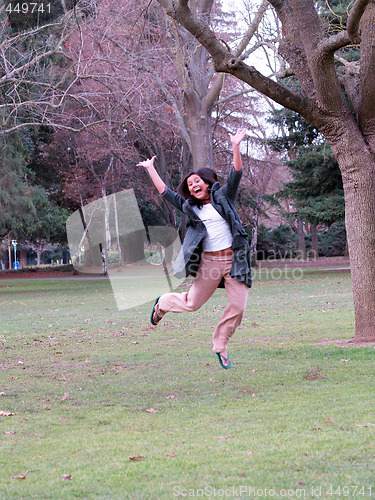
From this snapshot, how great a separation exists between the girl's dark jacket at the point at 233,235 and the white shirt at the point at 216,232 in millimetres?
61

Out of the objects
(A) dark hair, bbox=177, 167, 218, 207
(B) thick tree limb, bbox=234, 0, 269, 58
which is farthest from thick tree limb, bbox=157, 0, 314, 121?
(B) thick tree limb, bbox=234, 0, 269, 58

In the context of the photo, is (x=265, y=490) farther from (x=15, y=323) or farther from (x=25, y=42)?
(x=25, y=42)

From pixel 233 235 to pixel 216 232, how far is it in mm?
223

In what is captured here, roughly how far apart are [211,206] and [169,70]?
18.2 metres

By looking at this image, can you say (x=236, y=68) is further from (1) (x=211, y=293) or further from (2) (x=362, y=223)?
(1) (x=211, y=293)

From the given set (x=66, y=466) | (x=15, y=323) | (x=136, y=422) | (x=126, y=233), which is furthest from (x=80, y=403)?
(x=126, y=233)

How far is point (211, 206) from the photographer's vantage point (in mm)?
6832

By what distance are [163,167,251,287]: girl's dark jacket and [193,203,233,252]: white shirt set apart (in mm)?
61

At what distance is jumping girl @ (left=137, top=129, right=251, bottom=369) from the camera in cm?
664

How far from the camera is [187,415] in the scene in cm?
602

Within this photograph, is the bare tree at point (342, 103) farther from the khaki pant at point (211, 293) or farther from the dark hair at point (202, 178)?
the khaki pant at point (211, 293)

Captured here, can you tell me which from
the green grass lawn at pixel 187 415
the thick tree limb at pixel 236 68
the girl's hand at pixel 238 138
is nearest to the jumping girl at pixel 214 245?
the girl's hand at pixel 238 138

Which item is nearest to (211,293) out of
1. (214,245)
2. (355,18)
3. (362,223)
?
(214,245)

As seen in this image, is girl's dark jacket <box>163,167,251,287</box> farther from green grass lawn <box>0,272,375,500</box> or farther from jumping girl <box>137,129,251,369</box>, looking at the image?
green grass lawn <box>0,272,375,500</box>
